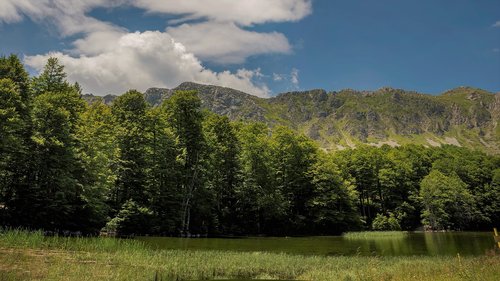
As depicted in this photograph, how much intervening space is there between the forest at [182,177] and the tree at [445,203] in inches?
10.6

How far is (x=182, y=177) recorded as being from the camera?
5631 cm

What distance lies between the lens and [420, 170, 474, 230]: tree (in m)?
82.1

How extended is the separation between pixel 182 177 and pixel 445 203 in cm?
6356

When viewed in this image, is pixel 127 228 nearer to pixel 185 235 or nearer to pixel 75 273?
pixel 185 235

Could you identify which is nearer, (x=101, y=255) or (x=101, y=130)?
(x=101, y=255)

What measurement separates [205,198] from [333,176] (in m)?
26.7

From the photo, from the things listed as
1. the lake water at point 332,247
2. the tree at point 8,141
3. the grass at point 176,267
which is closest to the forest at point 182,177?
the tree at point 8,141

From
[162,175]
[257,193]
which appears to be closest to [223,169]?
[257,193]

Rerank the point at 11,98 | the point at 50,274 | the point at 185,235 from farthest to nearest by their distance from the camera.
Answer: the point at 185,235 < the point at 11,98 < the point at 50,274

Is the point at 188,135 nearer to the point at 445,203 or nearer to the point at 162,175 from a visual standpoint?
the point at 162,175

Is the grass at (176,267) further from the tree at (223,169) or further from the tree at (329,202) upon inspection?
the tree at (329,202)

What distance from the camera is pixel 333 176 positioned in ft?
235

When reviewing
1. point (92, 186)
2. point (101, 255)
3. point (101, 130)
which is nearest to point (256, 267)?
point (101, 255)

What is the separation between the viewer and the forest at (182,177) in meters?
38.3
